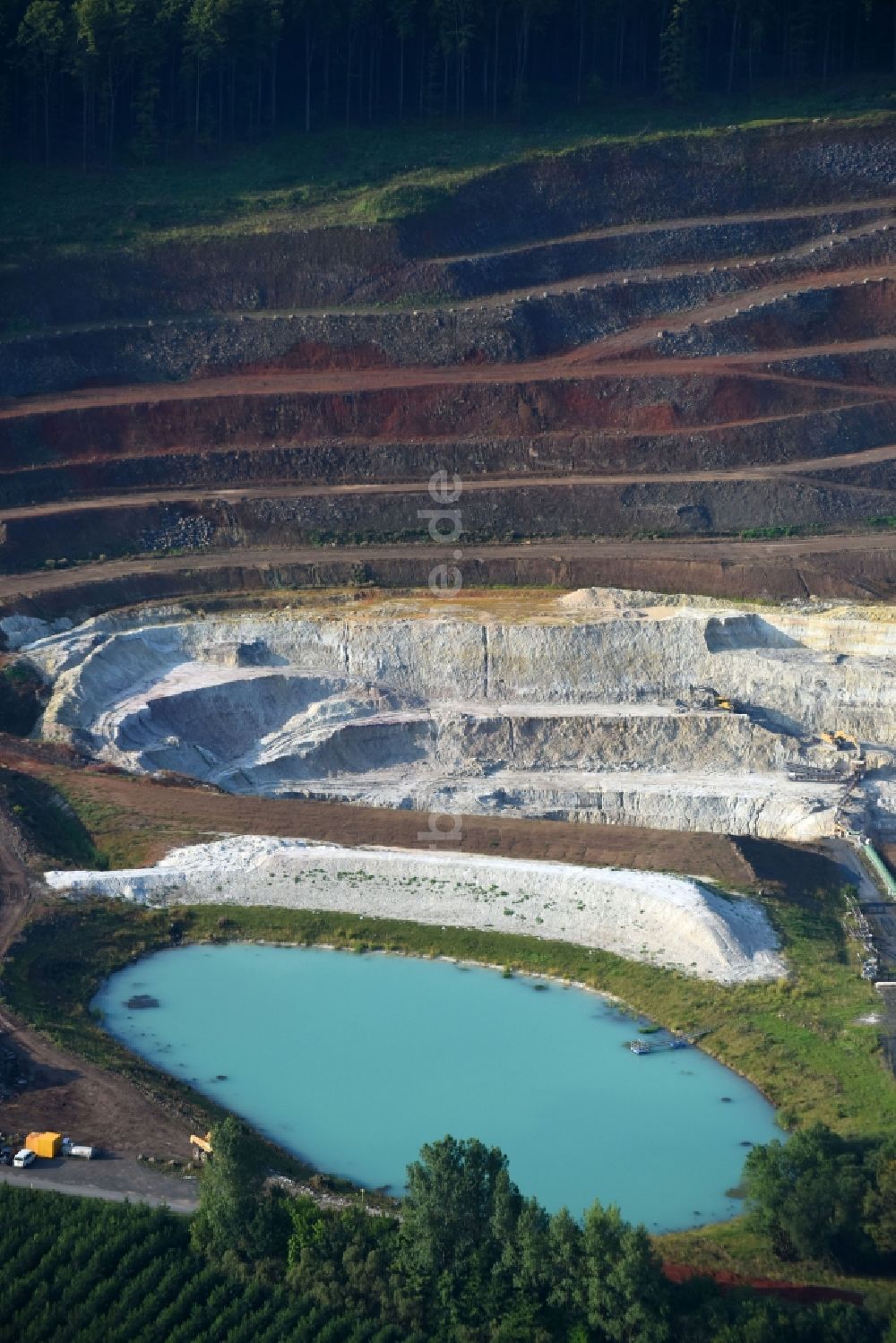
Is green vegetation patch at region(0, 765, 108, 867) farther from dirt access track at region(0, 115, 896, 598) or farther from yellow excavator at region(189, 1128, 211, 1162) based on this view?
yellow excavator at region(189, 1128, 211, 1162)

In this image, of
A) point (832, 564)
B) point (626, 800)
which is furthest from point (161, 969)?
point (832, 564)

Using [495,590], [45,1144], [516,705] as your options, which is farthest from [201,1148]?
[495,590]

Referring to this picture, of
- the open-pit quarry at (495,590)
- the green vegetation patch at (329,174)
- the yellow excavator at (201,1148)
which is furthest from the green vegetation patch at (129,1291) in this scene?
the green vegetation patch at (329,174)

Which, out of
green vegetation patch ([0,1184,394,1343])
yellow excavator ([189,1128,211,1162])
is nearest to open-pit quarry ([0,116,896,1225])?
yellow excavator ([189,1128,211,1162])

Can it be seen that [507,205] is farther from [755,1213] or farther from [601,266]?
[755,1213]

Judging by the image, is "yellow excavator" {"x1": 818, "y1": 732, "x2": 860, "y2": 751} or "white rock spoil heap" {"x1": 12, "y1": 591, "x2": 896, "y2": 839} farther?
"yellow excavator" {"x1": 818, "y1": 732, "x2": 860, "y2": 751}
